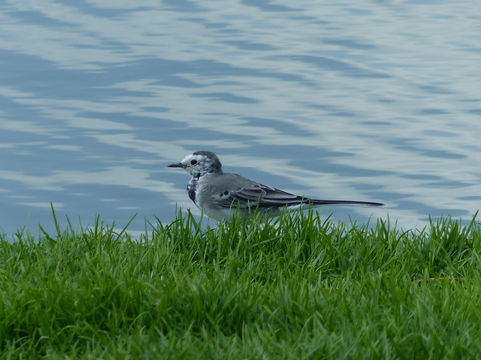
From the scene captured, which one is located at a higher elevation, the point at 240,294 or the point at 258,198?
the point at 258,198

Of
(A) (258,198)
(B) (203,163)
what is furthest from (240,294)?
(B) (203,163)

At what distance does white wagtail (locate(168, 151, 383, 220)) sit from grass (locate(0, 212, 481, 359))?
67 cm

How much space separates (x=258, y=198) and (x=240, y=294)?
7.73 feet

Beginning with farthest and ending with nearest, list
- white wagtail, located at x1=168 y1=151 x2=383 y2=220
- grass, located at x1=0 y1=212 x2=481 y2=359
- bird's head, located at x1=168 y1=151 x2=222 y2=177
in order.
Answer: bird's head, located at x1=168 y1=151 x2=222 y2=177, white wagtail, located at x1=168 y1=151 x2=383 y2=220, grass, located at x1=0 y1=212 x2=481 y2=359

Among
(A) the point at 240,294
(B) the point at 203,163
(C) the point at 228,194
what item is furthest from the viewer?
(B) the point at 203,163

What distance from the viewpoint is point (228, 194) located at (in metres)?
8.46

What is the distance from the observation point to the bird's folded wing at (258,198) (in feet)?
27.2

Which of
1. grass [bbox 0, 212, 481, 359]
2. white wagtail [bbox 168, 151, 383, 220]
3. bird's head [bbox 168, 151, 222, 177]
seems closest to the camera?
grass [bbox 0, 212, 481, 359]

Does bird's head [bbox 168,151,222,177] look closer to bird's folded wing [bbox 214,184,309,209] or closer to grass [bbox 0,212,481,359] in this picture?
bird's folded wing [bbox 214,184,309,209]

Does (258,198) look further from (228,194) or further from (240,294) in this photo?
(240,294)

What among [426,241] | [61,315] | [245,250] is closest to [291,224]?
[245,250]

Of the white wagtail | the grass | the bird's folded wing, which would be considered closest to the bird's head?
the white wagtail

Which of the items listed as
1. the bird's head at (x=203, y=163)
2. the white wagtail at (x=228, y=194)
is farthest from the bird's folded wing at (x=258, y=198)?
the bird's head at (x=203, y=163)

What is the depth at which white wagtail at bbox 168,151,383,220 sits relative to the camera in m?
8.27
